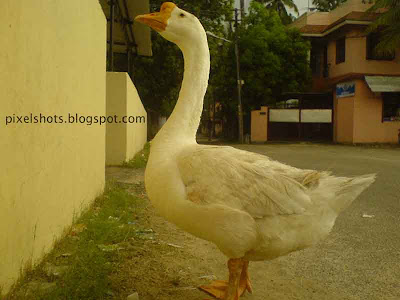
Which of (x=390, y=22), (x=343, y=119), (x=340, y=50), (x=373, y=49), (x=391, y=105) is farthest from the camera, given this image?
(x=340, y=50)

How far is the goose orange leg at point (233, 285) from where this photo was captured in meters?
2.29

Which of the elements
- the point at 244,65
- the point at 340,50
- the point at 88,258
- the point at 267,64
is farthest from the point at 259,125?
the point at 88,258

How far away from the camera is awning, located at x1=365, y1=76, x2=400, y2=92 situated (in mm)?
19016

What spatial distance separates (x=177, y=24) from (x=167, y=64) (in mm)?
17250

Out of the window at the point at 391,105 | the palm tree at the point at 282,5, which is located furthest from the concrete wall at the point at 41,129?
the palm tree at the point at 282,5

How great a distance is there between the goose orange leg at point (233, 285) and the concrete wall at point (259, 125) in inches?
784

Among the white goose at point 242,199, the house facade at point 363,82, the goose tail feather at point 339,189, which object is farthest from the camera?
the house facade at point 363,82

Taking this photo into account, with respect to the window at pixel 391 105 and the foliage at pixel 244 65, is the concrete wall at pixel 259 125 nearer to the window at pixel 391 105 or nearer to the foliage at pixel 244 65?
the foliage at pixel 244 65

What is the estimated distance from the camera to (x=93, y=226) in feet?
11.6

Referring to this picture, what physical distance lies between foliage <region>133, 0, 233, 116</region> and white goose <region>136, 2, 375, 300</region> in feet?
56.5

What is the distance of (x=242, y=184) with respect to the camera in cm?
219

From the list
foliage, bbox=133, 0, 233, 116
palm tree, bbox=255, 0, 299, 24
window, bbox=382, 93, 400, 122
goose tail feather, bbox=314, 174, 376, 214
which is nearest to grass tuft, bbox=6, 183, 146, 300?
goose tail feather, bbox=314, 174, 376, 214

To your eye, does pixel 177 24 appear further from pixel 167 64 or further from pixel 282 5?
pixel 282 5

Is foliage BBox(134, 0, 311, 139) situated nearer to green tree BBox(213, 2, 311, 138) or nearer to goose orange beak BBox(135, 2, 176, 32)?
green tree BBox(213, 2, 311, 138)
